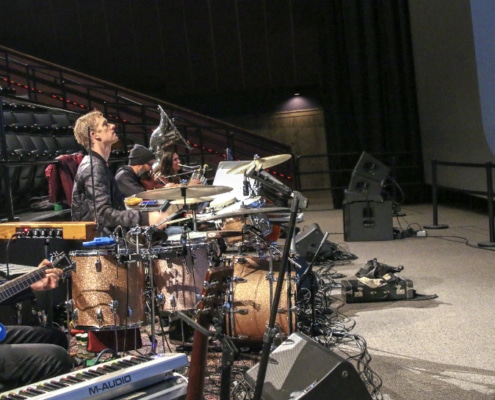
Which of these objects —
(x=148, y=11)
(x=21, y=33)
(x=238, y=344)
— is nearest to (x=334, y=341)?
(x=238, y=344)

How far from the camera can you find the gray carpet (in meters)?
3.57

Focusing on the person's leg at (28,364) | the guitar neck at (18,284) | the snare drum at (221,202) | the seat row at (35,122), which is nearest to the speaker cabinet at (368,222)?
the snare drum at (221,202)

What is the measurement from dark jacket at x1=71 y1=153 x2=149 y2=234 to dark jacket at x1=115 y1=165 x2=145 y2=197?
0.93m

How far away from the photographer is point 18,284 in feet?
10.2

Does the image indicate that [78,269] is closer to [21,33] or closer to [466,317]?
[466,317]

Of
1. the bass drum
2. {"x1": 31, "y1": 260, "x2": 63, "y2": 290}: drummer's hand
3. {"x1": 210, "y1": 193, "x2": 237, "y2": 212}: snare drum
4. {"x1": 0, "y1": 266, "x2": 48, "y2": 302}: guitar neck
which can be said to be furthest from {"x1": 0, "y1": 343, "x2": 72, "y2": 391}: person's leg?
{"x1": 210, "y1": 193, "x2": 237, "y2": 212}: snare drum

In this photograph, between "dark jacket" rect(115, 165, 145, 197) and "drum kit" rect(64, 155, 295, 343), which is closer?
"drum kit" rect(64, 155, 295, 343)

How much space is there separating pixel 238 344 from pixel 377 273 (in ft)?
5.67

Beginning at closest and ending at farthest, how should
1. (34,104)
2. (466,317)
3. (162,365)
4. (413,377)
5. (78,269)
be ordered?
(162,365) → (413,377) → (78,269) → (466,317) → (34,104)

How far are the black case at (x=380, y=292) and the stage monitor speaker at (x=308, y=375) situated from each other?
2536mm

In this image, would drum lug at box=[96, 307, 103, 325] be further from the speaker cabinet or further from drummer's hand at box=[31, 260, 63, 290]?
the speaker cabinet

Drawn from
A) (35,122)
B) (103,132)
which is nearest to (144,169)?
(103,132)

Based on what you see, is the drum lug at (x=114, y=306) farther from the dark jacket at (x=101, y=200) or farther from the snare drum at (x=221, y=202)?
the snare drum at (x=221, y=202)

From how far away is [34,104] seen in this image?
11.4 metres
